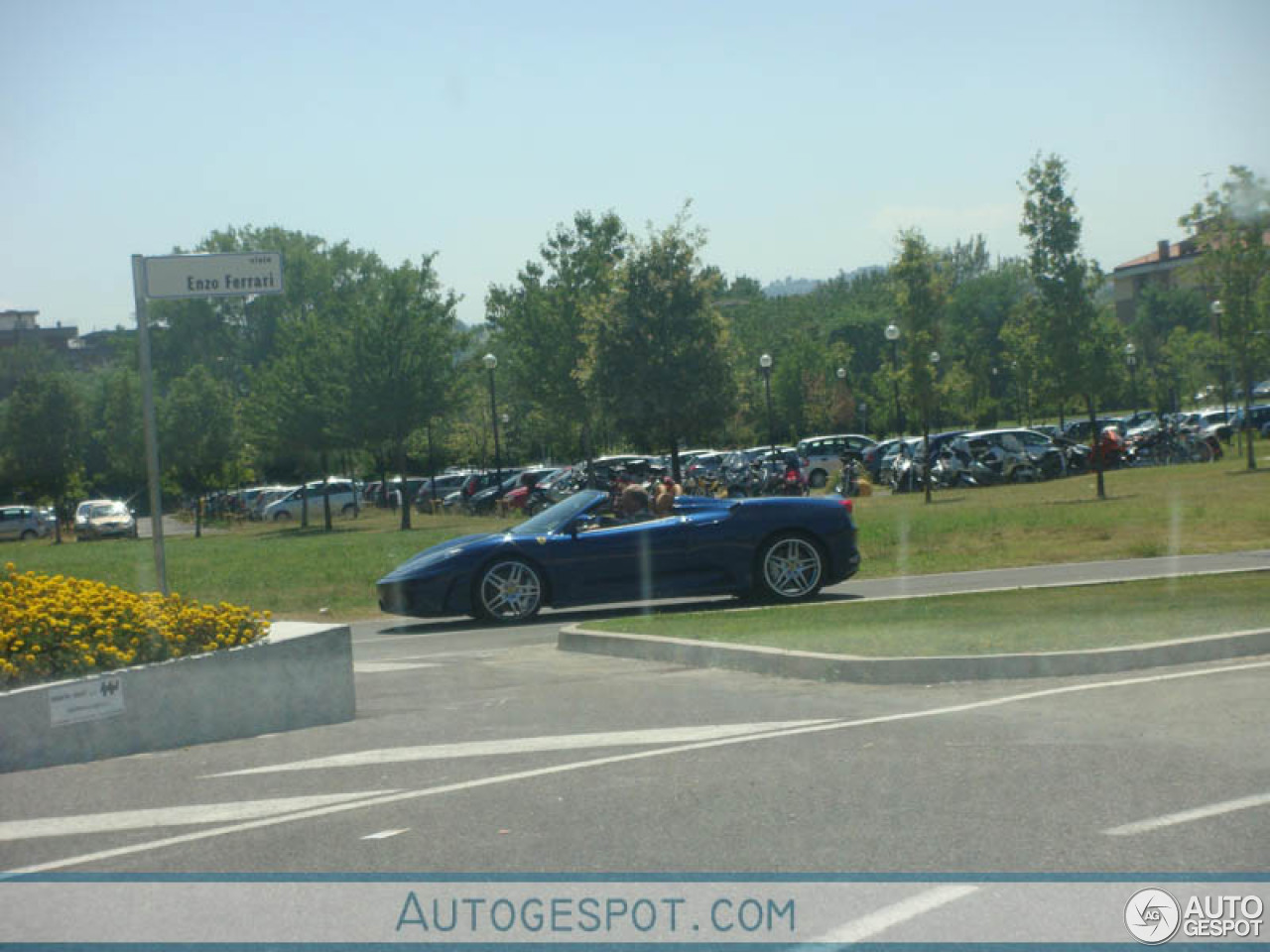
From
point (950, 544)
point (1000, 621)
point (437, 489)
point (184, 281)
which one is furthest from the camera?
point (437, 489)

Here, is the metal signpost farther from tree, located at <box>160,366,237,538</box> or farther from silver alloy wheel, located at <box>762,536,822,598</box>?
tree, located at <box>160,366,237,538</box>

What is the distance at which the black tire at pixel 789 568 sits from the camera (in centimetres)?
1522

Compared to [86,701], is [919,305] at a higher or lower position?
higher

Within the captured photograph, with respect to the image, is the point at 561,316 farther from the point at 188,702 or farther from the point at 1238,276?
the point at 188,702

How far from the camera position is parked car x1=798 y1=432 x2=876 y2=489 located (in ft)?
152

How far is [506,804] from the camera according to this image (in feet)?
20.4

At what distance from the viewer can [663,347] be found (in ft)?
107

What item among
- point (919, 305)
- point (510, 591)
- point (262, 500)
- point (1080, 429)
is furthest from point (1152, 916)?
point (262, 500)

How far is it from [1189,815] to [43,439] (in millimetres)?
62035

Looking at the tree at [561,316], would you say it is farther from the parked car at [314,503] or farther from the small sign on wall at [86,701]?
the small sign on wall at [86,701]

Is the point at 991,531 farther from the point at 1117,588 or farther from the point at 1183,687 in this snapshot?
the point at 1183,687

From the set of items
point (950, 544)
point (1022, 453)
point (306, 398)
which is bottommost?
point (950, 544)

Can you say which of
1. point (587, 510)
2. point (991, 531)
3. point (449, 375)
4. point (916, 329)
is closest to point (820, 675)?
point (587, 510)

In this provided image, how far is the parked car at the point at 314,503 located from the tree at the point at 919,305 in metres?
31.5
